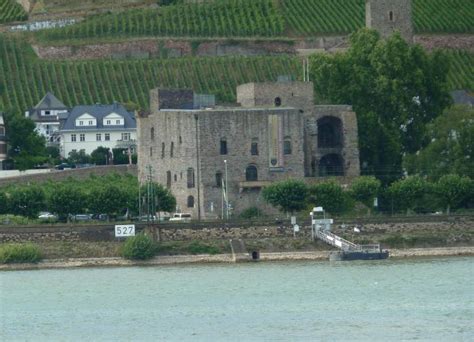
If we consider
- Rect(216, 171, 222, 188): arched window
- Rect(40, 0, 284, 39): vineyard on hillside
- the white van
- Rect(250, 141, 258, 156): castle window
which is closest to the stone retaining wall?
the white van

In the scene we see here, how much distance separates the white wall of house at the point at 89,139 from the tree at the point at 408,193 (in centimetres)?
3427

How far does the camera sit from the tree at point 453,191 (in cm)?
9038

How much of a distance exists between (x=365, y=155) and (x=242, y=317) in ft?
118

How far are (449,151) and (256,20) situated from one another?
5676 centimetres

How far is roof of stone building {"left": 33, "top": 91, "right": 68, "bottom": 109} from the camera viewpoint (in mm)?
129125

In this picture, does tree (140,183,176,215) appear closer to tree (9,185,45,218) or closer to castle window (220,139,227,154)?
castle window (220,139,227,154)

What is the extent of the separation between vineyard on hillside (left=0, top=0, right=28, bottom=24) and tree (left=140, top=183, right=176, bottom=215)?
63578 millimetres

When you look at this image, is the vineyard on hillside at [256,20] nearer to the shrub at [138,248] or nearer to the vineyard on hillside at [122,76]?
the vineyard on hillside at [122,76]

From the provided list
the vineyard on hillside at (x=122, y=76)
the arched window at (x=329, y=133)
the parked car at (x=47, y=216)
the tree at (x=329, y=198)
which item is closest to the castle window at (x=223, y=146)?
the tree at (x=329, y=198)

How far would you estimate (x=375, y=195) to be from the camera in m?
92.0

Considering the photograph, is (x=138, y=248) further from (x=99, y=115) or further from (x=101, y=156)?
(x=99, y=115)

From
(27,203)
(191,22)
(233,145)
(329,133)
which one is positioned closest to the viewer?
(27,203)

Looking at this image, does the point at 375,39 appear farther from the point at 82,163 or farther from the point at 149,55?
the point at 149,55

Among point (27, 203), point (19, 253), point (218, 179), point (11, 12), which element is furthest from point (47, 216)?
point (11, 12)
